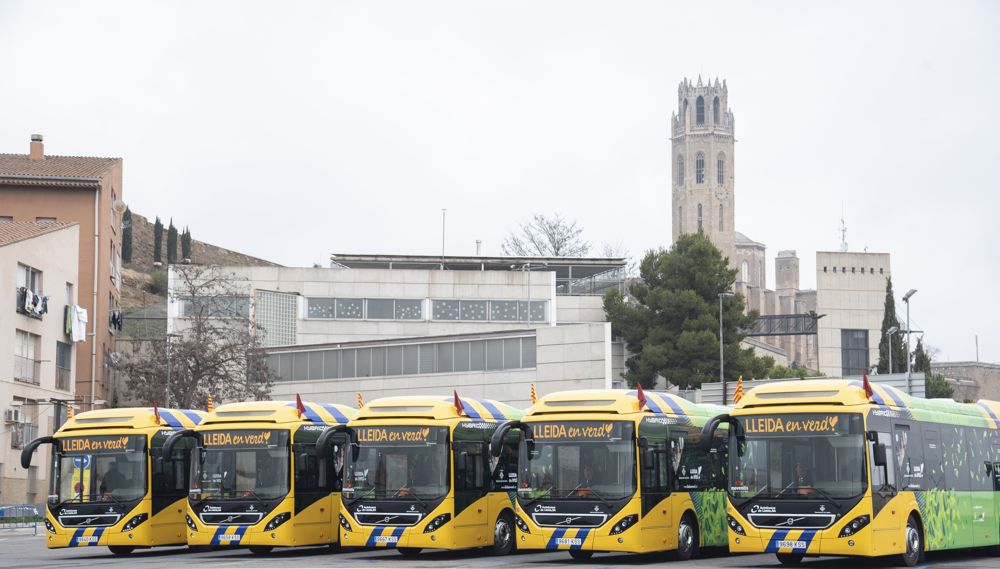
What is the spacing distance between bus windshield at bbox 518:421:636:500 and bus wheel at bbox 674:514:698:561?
1.81m

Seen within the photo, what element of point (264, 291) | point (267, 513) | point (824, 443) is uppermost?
point (264, 291)

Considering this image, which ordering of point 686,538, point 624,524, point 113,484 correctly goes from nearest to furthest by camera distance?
1. point 624,524
2. point 686,538
3. point 113,484

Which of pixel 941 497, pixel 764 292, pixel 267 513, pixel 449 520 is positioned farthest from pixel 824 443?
pixel 764 292

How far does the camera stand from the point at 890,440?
20.8 m

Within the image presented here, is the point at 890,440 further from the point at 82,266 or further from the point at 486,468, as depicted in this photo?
the point at 82,266

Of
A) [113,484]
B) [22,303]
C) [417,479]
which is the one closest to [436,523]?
[417,479]

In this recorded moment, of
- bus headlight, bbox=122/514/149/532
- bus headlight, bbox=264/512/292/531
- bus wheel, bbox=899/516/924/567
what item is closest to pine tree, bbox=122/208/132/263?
bus headlight, bbox=122/514/149/532

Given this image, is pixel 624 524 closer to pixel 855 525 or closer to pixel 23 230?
pixel 855 525

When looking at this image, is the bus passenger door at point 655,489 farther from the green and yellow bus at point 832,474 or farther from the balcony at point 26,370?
the balcony at point 26,370

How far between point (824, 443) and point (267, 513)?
32.6 feet

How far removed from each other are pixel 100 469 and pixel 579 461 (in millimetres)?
9456

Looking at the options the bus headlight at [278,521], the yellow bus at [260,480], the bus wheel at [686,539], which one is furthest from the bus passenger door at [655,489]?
Result: the bus headlight at [278,521]

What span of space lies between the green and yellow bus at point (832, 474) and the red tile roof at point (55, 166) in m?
45.0

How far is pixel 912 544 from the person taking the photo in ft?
68.4
